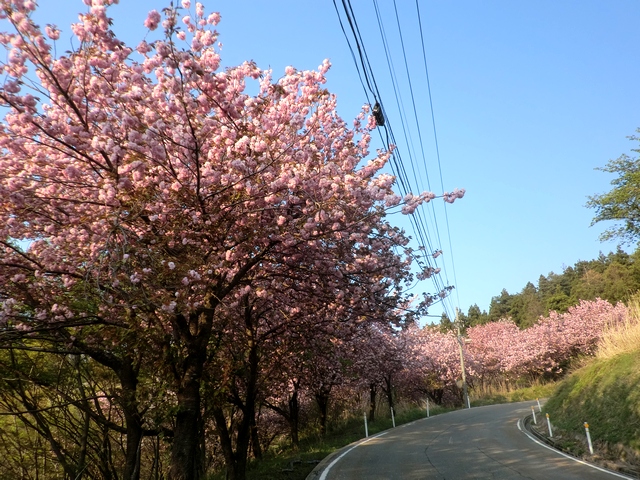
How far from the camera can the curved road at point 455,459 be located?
11984 mm

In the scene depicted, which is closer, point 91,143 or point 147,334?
point 91,143

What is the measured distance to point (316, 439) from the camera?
2338 centimetres

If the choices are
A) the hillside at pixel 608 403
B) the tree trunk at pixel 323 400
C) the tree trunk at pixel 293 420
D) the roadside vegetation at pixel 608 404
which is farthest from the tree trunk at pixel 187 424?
the tree trunk at pixel 323 400

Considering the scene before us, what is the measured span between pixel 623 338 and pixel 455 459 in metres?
8.23

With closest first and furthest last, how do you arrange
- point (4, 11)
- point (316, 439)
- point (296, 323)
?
point (4, 11), point (296, 323), point (316, 439)

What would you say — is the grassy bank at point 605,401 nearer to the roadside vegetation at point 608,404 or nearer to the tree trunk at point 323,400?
the roadside vegetation at point 608,404

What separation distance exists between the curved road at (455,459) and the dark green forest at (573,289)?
16264mm

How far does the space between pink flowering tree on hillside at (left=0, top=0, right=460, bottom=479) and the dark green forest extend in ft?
96.4

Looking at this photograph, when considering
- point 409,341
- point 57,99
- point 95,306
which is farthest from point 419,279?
point 409,341

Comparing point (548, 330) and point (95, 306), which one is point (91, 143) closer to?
point (95, 306)

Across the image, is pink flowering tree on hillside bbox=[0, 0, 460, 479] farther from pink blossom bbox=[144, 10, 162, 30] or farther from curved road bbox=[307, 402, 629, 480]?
curved road bbox=[307, 402, 629, 480]

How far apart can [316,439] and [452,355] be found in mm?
29981

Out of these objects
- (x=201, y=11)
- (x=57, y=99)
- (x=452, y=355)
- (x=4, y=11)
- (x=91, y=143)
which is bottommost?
(x=452, y=355)

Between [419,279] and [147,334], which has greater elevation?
[419,279]
